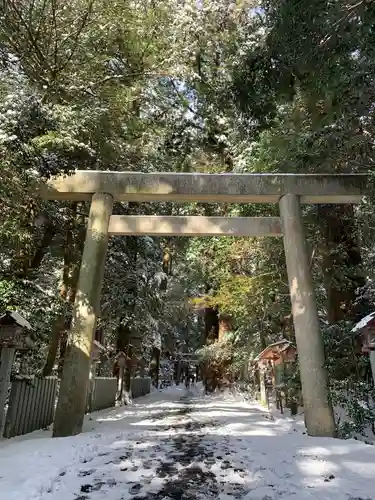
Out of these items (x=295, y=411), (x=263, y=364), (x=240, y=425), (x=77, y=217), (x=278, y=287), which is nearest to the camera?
(x=240, y=425)

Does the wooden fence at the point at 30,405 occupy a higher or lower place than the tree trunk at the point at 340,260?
lower

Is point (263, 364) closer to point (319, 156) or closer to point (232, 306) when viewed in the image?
point (232, 306)

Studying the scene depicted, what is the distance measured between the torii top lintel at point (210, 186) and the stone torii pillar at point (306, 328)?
0.37 m

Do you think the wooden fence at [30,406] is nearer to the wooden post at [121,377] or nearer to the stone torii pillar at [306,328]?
the stone torii pillar at [306,328]

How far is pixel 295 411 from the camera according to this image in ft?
31.9

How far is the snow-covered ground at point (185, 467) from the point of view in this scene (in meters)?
3.31

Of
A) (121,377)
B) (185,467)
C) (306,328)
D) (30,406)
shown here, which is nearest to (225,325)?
(121,377)

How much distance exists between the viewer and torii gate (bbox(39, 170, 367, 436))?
6.71 m

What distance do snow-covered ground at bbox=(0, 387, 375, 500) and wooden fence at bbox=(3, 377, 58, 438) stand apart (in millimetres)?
302

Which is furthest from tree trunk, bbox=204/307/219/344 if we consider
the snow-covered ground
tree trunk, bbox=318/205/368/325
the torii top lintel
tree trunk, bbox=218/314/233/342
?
the snow-covered ground

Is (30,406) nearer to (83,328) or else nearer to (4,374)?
(4,374)

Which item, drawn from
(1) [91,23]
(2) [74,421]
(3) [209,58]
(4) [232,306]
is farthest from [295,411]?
(3) [209,58]

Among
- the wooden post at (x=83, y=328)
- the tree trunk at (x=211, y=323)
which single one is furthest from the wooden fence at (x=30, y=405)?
the tree trunk at (x=211, y=323)

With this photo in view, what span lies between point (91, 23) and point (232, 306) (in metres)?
9.59
